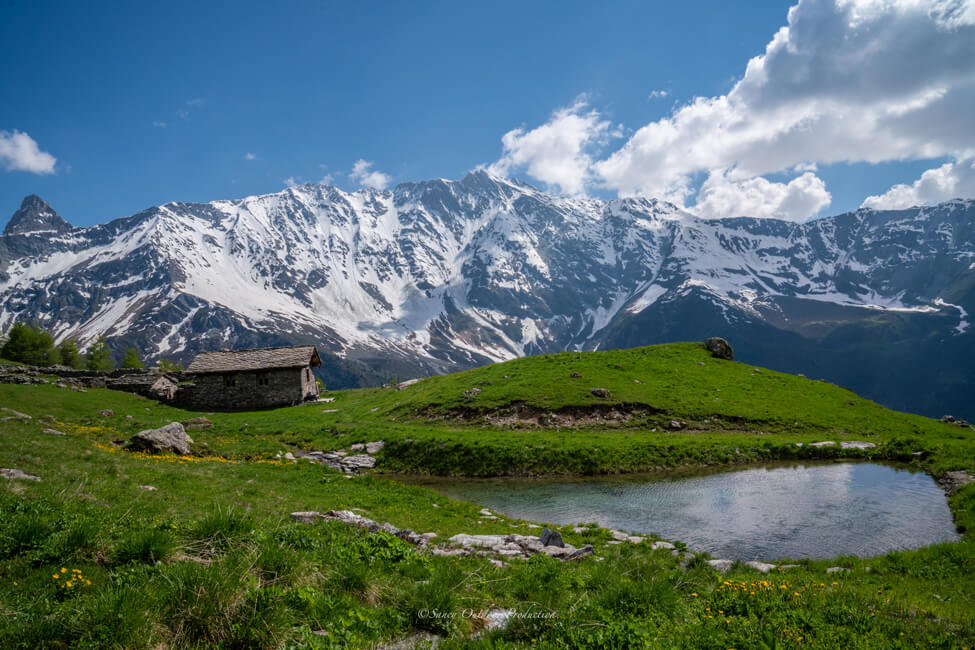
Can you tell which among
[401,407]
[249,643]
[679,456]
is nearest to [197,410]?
[401,407]

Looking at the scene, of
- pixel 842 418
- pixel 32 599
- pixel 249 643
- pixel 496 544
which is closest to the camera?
pixel 249 643

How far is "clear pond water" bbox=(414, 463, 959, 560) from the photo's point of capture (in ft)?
51.7

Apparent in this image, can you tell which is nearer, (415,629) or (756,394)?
(415,629)

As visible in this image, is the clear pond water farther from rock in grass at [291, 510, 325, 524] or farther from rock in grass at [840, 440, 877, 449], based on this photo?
rock in grass at [291, 510, 325, 524]

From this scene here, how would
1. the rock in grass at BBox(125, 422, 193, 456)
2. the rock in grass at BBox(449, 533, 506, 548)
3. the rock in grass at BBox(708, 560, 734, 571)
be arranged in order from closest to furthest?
the rock in grass at BBox(708, 560, 734, 571)
the rock in grass at BBox(449, 533, 506, 548)
the rock in grass at BBox(125, 422, 193, 456)

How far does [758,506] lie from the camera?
20.0 m

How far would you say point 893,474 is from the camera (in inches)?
984

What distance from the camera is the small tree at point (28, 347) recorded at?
9956 centimetres

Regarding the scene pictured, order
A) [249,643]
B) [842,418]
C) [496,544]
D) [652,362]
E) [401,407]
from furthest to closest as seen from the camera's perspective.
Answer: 1. [652,362]
2. [401,407]
3. [842,418]
4. [496,544]
5. [249,643]

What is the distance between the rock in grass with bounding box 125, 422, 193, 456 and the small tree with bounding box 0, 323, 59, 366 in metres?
96.8

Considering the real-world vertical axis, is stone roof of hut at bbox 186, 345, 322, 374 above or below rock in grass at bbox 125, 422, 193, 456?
above

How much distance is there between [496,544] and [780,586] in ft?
23.8

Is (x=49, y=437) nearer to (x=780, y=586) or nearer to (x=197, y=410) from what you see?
(x=780, y=586)

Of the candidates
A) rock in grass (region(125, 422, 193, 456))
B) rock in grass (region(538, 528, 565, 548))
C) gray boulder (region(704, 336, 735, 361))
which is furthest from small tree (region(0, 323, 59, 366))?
gray boulder (region(704, 336, 735, 361))
